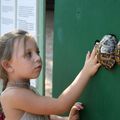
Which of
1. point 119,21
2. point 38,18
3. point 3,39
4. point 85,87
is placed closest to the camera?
point 119,21

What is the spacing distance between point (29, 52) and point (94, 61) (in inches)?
16.4

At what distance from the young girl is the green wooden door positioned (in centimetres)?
11

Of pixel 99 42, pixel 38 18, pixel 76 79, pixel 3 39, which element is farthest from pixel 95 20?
pixel 38 18

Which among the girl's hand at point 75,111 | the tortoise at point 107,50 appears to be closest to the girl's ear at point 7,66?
the girl's hand at point 75,111

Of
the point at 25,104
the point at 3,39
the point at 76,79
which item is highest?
the point at 3,39

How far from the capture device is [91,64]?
6.65 feet

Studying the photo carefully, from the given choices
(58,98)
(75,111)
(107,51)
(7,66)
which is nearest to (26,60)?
(7,66)

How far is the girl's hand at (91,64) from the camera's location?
2000mm

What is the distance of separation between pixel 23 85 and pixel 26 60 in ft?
0.50

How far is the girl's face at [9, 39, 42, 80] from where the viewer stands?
2.23 meters

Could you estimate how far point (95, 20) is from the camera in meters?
2.04

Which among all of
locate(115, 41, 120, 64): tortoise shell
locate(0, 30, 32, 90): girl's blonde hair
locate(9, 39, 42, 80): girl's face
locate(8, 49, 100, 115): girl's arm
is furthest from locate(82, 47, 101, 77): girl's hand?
locate(0, 30, 32, 90): girl's blonde hair

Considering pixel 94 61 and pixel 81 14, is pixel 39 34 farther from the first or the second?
pixel 94 61

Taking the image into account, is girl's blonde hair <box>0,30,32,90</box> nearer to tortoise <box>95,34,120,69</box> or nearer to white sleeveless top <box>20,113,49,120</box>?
white sleeveless top <box>20,113,49,120</box>
